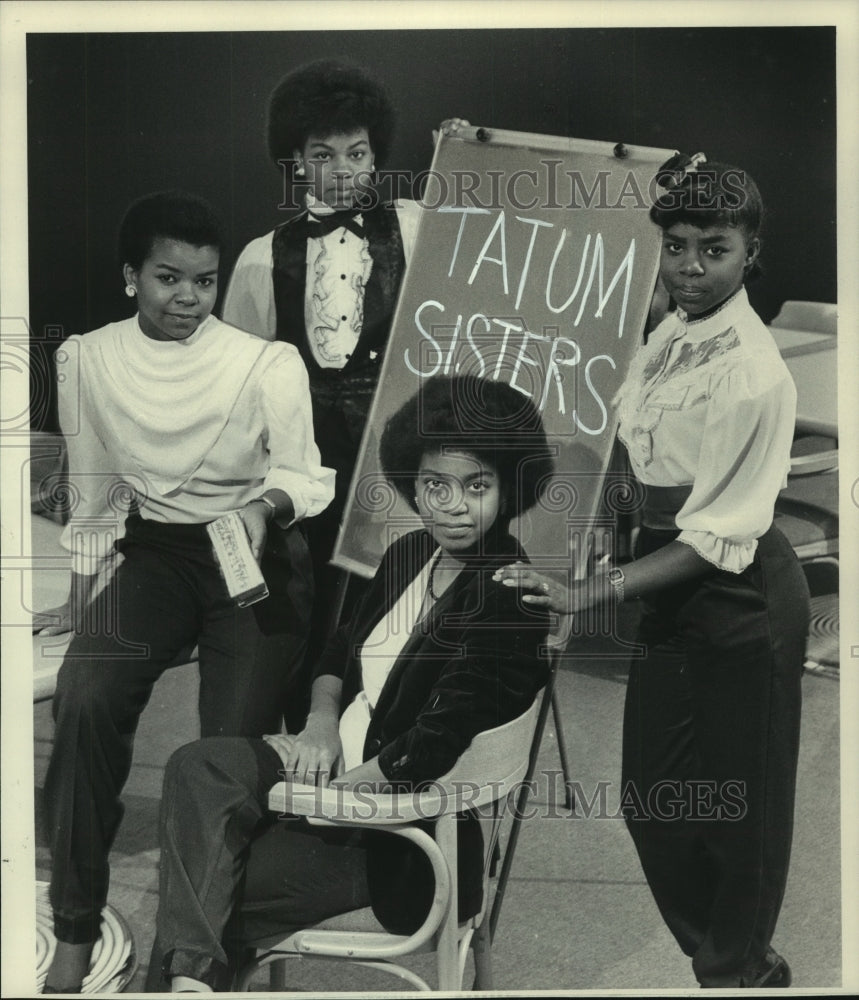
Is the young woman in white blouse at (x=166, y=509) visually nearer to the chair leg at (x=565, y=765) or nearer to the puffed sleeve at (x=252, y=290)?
the puffed sleeve at (x=252, y=290)

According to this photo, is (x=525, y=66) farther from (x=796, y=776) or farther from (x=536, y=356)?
(x=796, y=776)

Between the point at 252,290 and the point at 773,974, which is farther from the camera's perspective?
the point at 773,974

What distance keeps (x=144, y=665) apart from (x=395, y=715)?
0.61 m

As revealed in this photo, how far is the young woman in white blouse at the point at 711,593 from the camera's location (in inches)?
113

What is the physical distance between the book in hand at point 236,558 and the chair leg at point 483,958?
97 cm

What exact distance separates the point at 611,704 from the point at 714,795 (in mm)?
330

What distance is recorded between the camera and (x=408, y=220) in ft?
9.53

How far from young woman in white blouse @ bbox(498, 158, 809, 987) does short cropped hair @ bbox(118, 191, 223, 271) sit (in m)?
1.04

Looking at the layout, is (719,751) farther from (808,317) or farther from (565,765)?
(808,317)

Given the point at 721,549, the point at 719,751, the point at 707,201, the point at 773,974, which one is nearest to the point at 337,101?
the point at 707,201

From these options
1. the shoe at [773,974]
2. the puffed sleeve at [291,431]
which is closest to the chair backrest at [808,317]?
the puffed sleeve at [291,431]

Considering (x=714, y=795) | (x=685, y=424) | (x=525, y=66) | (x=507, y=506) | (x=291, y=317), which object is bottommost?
(x=714, y=795)

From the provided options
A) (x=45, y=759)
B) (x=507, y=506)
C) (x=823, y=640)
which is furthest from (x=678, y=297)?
(x=45, y=759)

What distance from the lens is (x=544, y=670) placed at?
2.91 m
